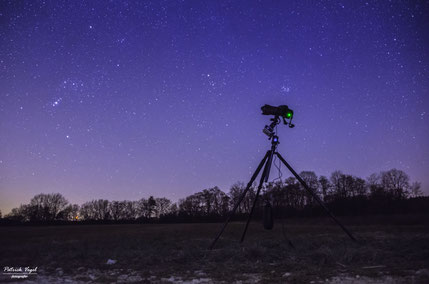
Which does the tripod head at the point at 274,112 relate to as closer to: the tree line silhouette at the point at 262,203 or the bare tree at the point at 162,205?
the tree line silhouette at the point at 262,203

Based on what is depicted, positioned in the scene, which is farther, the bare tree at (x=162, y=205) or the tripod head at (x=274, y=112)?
the bare tree at (x=162, y=205)

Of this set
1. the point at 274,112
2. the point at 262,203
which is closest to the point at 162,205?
the point at 262,203

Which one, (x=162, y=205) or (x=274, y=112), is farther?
(x=162, y=205)

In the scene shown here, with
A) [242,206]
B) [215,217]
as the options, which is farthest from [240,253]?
[242,206]

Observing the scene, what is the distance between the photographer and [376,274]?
4230mm

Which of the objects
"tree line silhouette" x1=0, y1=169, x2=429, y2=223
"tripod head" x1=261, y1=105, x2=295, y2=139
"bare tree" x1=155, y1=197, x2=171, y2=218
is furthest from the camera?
"bare tree" x1=155, y1=197, x2=171, y2=218

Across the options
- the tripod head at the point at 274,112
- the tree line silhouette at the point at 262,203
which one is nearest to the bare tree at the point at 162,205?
the tree line silhouette at the point at 262,203

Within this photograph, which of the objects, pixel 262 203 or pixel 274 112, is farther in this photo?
pixel 262 203

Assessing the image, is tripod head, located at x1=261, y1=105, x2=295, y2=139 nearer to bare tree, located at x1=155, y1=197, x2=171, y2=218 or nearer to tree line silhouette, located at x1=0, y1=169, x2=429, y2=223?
tree line silhouette, located at x1=0, y1=169, x2=429, y2=223

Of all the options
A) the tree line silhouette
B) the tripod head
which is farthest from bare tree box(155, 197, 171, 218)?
the tripod head

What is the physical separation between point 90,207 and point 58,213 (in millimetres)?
13680

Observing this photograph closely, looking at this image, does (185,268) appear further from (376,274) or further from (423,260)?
(423,260)

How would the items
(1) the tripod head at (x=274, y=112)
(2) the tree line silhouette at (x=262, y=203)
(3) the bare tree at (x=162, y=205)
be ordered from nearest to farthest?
1. (1) the tripod head at (x=274, y=112)
2. (2) the tree line silhouette at (x=262, y=203)
3. (3) the bare tree at (x=162, y=205)

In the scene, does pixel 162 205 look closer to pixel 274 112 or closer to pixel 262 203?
pixel 262 203
